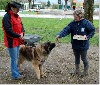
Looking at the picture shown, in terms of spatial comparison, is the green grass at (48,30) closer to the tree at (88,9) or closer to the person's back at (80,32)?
the tree at (88,9)

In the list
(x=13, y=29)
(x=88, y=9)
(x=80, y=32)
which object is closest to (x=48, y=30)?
(x=88, y=9)

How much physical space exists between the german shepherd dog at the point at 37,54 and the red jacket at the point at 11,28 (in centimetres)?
45

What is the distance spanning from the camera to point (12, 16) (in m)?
6.73

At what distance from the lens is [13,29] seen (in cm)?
681

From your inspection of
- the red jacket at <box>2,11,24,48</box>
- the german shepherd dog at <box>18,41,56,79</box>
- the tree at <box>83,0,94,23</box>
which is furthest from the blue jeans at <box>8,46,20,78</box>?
the tree at <box>83,0,94,23</box>

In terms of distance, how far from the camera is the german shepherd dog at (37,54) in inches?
275

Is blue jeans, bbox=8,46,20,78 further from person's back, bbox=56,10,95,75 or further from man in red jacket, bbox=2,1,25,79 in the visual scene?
person's back, bbox=56,10,95,75

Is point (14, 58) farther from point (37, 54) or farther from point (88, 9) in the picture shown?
point (88, 9)

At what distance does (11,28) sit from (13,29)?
0.42ft

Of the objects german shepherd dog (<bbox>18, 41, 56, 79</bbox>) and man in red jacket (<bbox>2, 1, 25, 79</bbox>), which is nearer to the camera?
man in red jacket (<bbox>2, 1, 25, 79</bbox>)

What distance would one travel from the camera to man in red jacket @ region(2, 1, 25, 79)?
666 centimetres

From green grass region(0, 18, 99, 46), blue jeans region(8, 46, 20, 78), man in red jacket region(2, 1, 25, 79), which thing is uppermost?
man in red jacket region(2, 1, 25, 79)

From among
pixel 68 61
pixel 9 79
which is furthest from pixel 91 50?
pixel 9 79

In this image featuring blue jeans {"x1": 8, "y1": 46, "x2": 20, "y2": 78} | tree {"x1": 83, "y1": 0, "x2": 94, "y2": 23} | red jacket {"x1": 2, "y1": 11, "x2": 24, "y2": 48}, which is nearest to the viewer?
red jacket {"x1": 2, "y1": 11, "x2": 24, "y2": 48}
